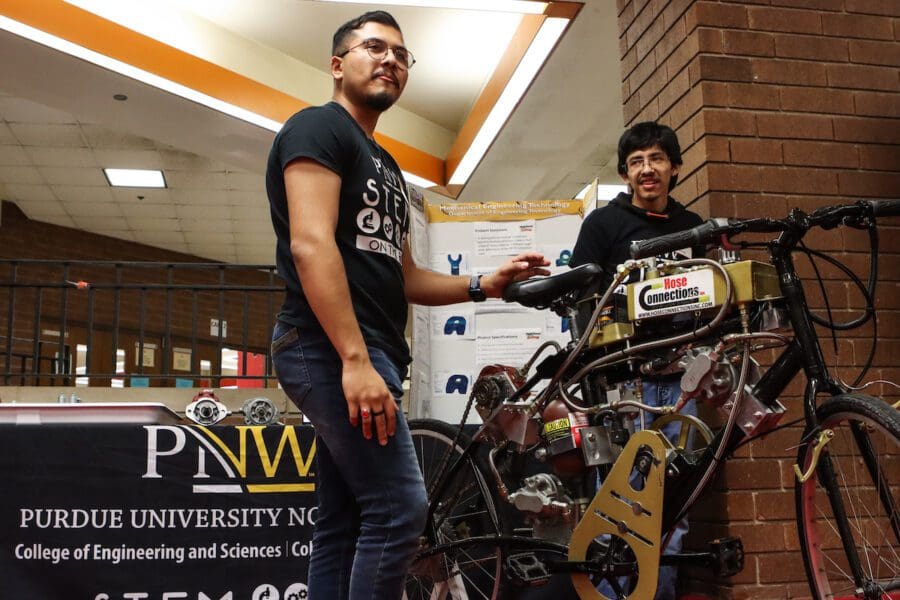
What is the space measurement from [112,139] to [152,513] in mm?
6477

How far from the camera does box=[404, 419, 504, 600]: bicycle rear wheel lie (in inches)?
89.9

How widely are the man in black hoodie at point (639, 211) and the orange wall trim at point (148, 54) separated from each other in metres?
4.15

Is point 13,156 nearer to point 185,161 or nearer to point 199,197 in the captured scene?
point 185,161

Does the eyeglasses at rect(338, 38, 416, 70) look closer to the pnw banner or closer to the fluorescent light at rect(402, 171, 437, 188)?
the pnw banner

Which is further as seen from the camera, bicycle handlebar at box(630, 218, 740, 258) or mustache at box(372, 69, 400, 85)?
bicycle handlebar at box(630, 218, 740, 258)

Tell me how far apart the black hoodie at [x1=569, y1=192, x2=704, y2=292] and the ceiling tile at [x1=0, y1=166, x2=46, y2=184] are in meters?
8.17

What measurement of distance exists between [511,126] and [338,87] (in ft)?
16.3

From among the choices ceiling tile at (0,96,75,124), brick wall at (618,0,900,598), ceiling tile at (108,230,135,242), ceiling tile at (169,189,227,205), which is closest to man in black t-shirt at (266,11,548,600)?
brick wall at (618,0,900,598)

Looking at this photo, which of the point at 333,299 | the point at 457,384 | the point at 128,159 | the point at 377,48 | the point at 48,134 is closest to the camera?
the point at 333,299

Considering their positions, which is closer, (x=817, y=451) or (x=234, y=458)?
(x=817, y=451)

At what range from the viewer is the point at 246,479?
8.57ft

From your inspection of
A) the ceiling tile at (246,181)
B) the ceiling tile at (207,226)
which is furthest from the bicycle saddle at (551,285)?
the ceiling tile at (207,226)

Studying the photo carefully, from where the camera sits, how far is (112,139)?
816 centimetres

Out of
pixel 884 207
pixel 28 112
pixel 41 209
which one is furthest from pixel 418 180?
pixel 884 207
